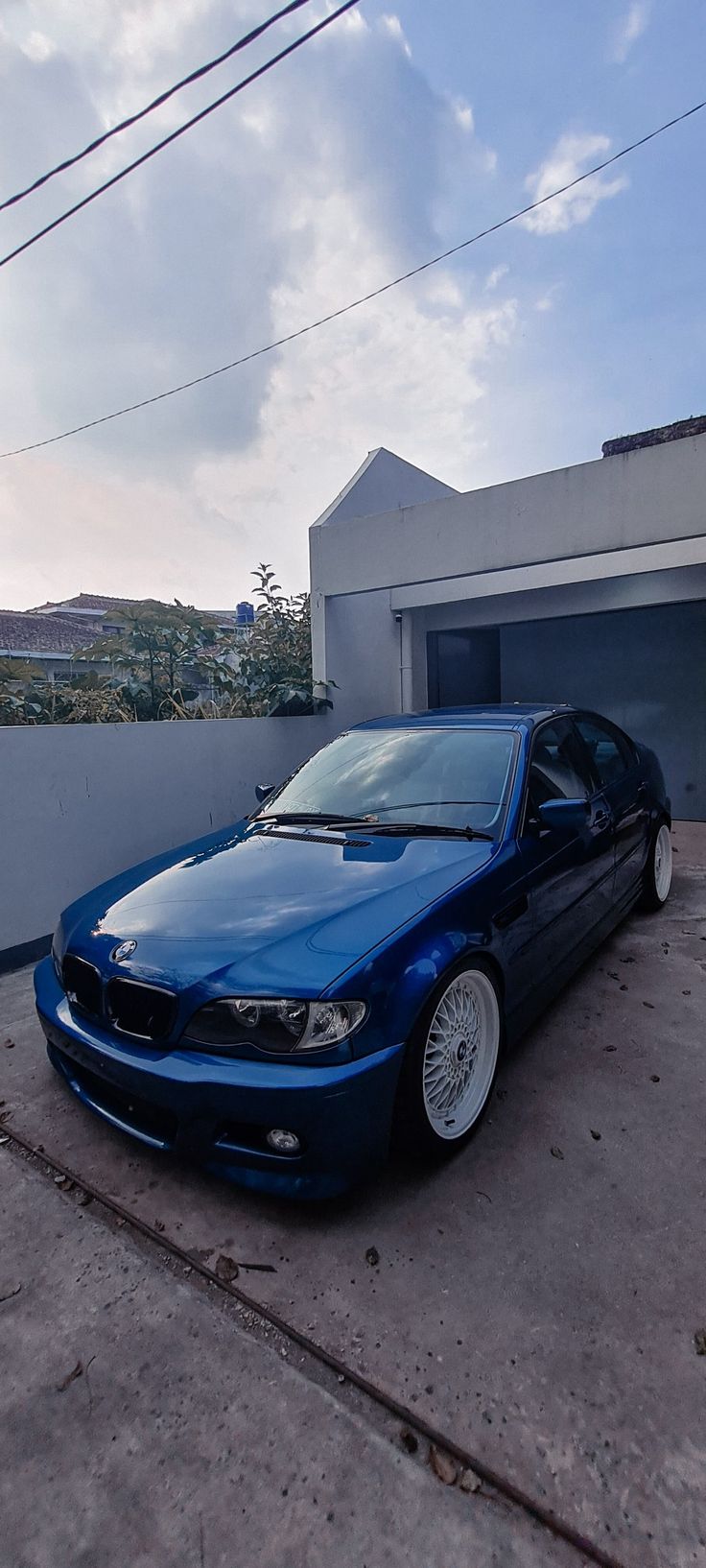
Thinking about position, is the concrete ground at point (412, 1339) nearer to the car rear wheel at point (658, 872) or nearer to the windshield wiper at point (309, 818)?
the windshield wiper at point (309, 818)

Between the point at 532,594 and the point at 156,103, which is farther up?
the point at 156,103

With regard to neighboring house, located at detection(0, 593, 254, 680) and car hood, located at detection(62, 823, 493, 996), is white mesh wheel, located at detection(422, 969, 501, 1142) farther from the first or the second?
neighboring house, located at detection(0, 593, 254, 680)

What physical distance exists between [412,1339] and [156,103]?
482 cm

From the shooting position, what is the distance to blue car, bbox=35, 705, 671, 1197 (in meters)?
1.66

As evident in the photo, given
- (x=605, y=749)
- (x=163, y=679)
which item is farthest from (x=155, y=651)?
(x=605, y=749)

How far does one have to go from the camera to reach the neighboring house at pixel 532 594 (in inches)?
191

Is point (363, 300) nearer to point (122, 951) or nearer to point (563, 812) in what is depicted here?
point (563, 812)

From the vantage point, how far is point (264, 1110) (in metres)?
1.61

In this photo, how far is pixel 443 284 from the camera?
636 centimetres

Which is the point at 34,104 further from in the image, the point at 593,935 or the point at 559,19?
the point at 593,935

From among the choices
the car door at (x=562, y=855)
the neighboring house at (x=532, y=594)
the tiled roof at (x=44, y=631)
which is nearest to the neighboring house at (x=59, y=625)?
the tiled roof at (x=44, y=631)

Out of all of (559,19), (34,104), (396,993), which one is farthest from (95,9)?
(396,993)

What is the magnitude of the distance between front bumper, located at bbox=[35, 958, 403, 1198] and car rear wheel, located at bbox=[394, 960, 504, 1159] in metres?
0.09

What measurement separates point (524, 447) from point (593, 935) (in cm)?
685
